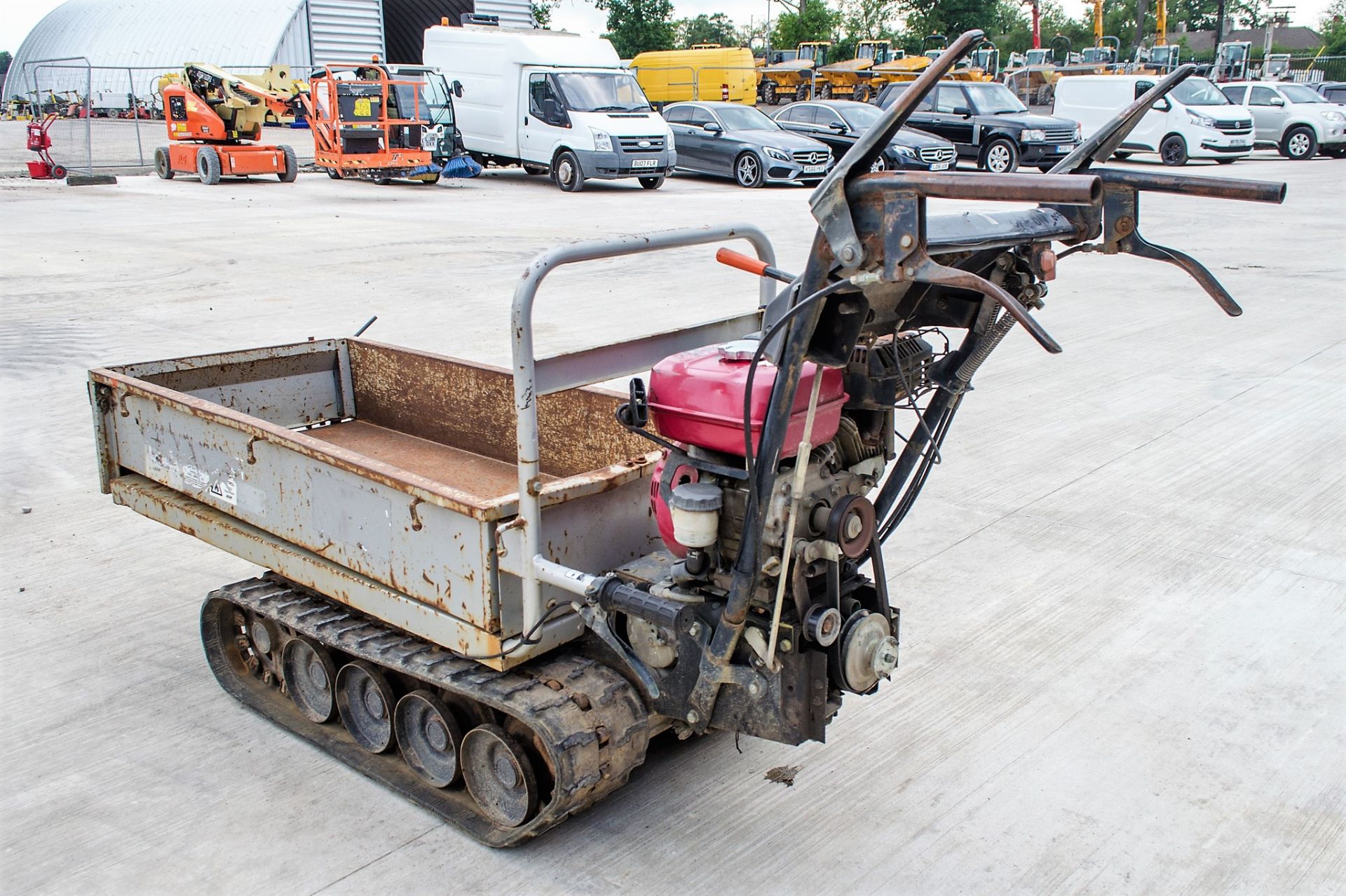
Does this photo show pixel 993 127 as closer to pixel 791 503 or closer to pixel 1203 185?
pixel 1203 185

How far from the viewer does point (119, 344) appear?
860cm

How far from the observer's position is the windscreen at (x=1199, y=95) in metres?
25.5

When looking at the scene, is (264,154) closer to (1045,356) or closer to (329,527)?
(1045,356)

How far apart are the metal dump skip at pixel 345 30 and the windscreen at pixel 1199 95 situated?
95.4ft

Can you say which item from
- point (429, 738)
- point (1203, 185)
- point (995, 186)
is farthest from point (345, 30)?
point (995, 186)

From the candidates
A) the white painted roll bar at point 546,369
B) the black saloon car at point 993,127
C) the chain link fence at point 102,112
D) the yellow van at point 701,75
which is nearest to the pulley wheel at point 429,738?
the white painted roll bar at point 546,369

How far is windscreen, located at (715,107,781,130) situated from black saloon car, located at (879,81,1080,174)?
2.38 m

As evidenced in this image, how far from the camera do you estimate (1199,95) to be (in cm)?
2586

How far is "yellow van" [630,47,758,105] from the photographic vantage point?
34.2 metres

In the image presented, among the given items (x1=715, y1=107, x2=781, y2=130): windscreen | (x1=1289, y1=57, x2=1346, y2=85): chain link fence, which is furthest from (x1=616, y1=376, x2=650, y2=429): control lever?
(x1=1289, y1=57, x2=1346, y2=85): chain link fence

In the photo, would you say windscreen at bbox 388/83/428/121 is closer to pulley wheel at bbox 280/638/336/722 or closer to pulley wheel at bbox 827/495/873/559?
pulley wheel at bbox 280/638/336/722

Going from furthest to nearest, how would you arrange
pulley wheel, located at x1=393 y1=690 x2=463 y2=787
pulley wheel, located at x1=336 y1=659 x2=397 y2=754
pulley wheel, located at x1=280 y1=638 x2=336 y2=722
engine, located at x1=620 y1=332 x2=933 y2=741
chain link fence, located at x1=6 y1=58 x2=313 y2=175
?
chain link fence, located at x1=6 y1=58 x2=313 y2=175 < pulley wheel, located at x1=280 y1=638 x2=336 y2=722 < pulley wheel, located at x1=336 y1=659 x2=397 y2=754 < pulley wheel, located at x1=393 y1=690 x2=463 y2=787 < engine, located at x1=620 y1=332 x2=933 y2=741

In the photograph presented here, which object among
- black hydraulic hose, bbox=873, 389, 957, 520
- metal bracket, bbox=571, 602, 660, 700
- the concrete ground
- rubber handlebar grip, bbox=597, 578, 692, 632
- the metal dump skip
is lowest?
the concrete ground

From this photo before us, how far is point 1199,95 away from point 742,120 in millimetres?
10832
